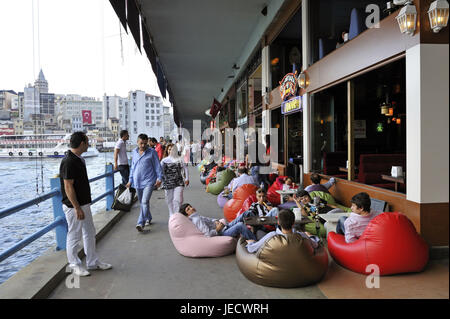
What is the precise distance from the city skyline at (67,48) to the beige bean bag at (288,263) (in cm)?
468

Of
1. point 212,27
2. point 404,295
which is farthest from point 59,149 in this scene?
point 404,295

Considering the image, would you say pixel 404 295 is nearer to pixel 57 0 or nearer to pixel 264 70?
pixel 57 0

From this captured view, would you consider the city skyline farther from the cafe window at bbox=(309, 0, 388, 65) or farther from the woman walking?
the cafe window at bbox=(309, 0, 388, 65)

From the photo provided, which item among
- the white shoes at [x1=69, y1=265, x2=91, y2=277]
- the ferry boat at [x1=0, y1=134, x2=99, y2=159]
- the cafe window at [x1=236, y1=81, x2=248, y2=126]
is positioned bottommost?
the white shoes at [x1=69, y1=265, x2=91, y2=277]

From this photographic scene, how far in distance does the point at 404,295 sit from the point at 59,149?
1715 inches

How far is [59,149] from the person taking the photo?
40469 millimetres

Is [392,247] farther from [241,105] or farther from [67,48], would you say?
[241,105]

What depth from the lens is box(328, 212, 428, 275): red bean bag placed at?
12.2 feet

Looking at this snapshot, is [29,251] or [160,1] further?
[160,1]

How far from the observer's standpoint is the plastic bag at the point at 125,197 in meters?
5.91

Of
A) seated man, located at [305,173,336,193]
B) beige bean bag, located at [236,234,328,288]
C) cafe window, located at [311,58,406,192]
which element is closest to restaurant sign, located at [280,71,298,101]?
cafe window, located at [311,58,406,192]

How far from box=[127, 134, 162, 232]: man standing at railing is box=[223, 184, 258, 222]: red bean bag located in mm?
1620

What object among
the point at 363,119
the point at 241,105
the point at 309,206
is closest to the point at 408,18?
the point at 309,206

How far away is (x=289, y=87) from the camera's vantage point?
31.9ft
